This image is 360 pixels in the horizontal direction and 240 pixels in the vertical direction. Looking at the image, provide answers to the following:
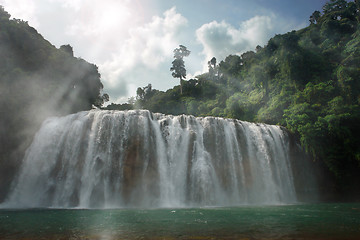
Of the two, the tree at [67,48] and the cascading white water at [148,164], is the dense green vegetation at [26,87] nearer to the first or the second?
the cascading white water at [148,164]

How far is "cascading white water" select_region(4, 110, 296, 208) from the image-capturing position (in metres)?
15.5

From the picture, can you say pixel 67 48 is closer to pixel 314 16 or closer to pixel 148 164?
pixel 148 164

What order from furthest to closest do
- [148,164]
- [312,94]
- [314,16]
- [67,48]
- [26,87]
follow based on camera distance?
[314,16]
[67,48]
[312,94]
[26,87]
[148,164]

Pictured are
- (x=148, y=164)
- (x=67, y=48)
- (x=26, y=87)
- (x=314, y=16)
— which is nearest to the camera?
(x=148, y=164)

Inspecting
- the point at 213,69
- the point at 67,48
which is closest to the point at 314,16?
the point at 213,69

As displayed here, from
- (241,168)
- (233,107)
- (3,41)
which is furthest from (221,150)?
(3,41)

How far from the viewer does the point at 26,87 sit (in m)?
20.1

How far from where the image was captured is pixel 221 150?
1822 cm

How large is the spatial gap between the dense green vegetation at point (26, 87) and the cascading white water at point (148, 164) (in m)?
1.48

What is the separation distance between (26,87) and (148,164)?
13.2 meters

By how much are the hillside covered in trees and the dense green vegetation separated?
21.2 meters

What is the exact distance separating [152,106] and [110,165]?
1301 inches

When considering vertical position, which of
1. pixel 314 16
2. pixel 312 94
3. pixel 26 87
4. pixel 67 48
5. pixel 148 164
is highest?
pixel 314 16

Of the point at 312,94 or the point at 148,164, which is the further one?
the point at 312,94
